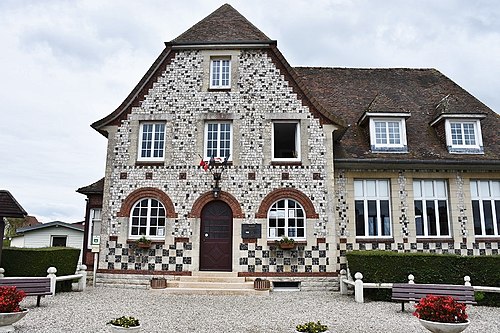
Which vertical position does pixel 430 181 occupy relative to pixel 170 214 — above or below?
above

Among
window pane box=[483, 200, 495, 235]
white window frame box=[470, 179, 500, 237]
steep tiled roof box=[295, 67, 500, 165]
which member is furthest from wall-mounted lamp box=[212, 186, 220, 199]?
window pane box=[483, 200, 495, 235]

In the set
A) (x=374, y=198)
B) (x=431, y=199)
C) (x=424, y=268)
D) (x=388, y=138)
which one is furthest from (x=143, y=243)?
(x=431, y=199)

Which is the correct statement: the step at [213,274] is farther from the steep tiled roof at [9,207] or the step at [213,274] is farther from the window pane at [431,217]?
the window pane at [431,217]

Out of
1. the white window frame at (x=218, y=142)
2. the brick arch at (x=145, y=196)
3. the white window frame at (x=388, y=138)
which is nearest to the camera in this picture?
the brick arch at (x=145, y=196)

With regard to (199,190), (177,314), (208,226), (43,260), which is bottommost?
(177,314)

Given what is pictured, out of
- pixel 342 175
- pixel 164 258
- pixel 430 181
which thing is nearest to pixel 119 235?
pixel 164 258

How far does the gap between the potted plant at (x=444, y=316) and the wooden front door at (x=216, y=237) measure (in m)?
8.03

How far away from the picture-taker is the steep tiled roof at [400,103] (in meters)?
15.1

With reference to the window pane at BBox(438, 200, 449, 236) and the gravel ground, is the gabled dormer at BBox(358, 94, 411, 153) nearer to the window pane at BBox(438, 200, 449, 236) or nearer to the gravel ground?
the window pane at BBox(438, 200, 449, 236)

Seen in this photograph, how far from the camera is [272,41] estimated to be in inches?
603

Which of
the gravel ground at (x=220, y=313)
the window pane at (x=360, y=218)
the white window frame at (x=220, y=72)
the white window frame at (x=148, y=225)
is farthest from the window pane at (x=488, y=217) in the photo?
the white window frame at (x=148, y=225)

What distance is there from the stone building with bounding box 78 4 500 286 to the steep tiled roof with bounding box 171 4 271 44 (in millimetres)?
86

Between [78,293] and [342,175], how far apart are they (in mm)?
9555

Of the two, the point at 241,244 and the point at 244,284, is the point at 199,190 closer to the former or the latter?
the point at 241,244
